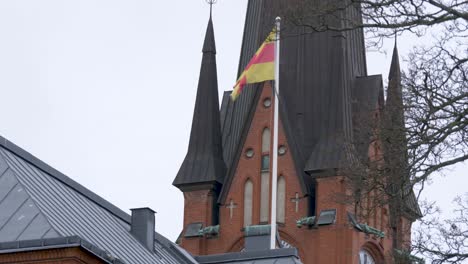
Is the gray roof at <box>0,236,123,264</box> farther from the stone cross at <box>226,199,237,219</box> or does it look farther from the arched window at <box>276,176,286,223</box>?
the stone cross at <box>226,199,237,219</box>

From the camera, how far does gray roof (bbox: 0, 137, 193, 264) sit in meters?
32.9

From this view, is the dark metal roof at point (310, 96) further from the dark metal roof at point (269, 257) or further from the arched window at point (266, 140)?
the dark metal roof at point (269, 257)

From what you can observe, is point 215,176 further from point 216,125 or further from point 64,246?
point 64,246

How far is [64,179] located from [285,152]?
35091 mm

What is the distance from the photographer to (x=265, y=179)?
7375cm

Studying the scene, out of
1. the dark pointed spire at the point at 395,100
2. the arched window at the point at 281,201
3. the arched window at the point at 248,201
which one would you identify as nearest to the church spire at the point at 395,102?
the dark pointed spire at the point at 395,100

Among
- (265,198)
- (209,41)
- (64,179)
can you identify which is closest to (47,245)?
(64,179)

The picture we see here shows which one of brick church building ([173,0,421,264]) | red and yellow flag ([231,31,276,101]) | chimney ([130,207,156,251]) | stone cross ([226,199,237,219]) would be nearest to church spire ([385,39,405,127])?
chimney ([130,207,156,251])

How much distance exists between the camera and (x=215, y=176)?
7375cm

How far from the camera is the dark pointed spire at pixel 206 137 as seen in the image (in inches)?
2908

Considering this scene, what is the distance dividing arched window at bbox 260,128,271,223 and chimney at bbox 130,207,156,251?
31039 mm

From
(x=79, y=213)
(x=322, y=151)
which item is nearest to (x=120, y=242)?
(x=79, y=213)

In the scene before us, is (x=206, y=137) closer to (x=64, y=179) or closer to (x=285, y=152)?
(x=285, y=152)

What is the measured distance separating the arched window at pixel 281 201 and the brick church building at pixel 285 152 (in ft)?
0.14
